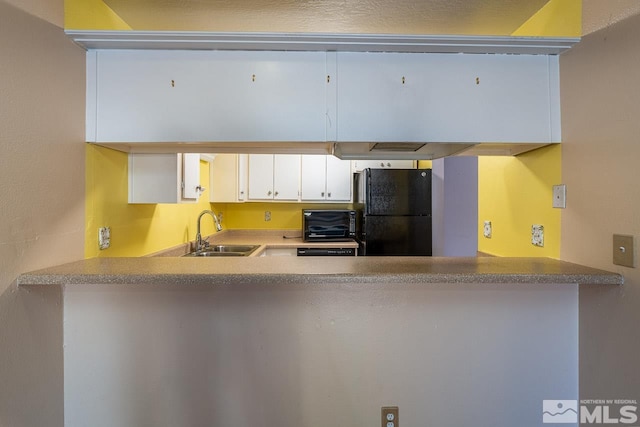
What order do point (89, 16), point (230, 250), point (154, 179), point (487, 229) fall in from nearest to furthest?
point (89, 16)
point (154, 179)
point (487, 229)
point (230, 250)

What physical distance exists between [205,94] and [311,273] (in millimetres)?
957

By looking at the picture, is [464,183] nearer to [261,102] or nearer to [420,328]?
[420,328]

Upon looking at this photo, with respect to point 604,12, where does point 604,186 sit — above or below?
below

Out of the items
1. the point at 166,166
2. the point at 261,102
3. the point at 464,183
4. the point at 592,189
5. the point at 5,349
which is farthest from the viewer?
the point at 464,183

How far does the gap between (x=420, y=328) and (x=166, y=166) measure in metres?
1.59

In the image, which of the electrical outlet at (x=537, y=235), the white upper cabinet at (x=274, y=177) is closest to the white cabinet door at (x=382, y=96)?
the electrical outlet at (x=537, y=235)

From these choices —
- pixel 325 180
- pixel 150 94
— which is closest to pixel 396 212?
pixel 325 180

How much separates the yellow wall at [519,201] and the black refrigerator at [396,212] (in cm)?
116

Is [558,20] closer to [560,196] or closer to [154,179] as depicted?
[560,196]

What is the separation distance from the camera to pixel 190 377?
54.7 inches

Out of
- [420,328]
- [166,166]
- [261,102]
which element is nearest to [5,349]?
[166,166]

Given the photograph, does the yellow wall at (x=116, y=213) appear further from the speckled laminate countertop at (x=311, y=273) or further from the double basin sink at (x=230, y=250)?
the double basin sink at (x=230, y=250)

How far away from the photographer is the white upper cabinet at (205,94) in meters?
1.36

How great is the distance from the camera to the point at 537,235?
4.96 feet
